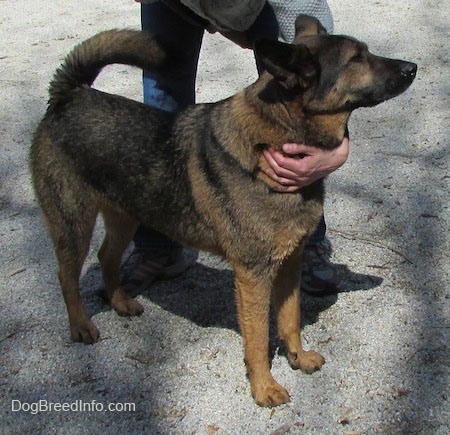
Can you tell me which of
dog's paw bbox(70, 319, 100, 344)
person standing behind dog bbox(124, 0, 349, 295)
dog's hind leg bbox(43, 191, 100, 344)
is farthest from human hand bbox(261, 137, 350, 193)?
dog's paw bbox(70, 319, 100, 344)

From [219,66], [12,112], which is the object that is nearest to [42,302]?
[12,112]

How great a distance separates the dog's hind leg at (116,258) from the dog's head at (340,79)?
1318 millimetres

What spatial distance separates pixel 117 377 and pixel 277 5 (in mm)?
1920

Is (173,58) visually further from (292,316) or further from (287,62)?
(292,316)

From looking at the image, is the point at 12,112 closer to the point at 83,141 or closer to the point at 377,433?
the point at 83,141

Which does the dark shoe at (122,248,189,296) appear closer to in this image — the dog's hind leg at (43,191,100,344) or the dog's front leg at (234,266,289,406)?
the dog's hind leg at (43,191,100,344)

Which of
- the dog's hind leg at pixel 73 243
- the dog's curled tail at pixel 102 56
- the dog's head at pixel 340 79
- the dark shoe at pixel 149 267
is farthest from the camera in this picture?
the dark shoe at pixel 149 267

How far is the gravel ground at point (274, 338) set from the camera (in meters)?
2.91

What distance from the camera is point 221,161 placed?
287cm

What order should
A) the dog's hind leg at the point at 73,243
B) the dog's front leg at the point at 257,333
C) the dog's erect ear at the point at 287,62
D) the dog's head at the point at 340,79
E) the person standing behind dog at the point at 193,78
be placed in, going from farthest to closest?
the dog's hind leg at the point at 73,243 → the dog's front leg at the point at 257,333 → the person standing behind dog at the point at 193,78 → the dog's head at the point at 340,79 → the dog's erect ear at the point at 287,62

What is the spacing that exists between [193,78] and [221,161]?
1.01m

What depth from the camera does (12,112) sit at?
20.6 ft

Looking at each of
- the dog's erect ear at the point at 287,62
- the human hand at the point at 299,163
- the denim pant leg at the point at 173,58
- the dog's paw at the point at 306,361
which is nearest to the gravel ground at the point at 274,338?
the dog's paw at the point at 306,361

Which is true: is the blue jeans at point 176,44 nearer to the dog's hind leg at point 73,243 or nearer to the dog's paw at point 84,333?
the dog's hind leg at point 73,243
